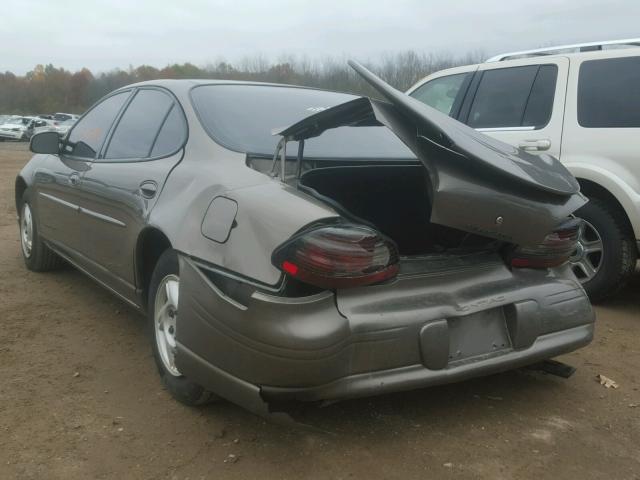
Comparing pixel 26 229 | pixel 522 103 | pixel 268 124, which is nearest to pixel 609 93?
pixel 522 103

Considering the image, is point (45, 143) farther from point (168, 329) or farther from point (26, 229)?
point (168, 329)

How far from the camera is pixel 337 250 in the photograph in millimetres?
2264

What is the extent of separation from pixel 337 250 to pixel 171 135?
1485mm

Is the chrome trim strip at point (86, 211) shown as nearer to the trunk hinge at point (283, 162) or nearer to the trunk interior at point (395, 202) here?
the trunk hinge at point (283, 162)

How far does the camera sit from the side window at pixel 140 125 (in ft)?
11.6

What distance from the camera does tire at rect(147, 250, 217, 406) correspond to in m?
2.81

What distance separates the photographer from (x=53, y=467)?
7.99ft

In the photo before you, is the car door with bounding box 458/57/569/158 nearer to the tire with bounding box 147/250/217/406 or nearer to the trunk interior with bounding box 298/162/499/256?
the trunk interior with bounding box 298/162/499/256

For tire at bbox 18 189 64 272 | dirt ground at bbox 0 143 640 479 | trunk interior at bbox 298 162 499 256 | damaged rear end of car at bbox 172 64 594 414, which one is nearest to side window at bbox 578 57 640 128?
dirt ground at bbox 0 143 640 479

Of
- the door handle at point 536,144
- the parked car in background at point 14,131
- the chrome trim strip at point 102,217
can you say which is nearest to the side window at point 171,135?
the chrome trim strip at point 102,217

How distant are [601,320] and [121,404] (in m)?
3.24

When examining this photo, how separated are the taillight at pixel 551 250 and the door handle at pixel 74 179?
2.86 meters

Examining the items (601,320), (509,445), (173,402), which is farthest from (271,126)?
(601,320)

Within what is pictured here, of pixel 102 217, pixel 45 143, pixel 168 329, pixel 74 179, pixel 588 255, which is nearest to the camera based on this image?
pixel 168 329
